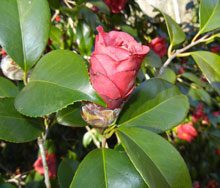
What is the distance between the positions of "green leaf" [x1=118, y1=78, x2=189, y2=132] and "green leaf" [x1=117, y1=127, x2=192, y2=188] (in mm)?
64

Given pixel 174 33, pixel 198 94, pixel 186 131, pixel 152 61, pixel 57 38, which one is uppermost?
pixel 174 33

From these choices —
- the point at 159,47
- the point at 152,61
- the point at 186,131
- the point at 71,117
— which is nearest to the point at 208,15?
the point at 152,61

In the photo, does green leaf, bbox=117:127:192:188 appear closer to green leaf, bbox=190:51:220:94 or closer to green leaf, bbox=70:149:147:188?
green leaf, bbox=70:149:147:188

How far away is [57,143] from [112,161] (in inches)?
58.1

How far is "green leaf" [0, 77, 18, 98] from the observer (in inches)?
27.2

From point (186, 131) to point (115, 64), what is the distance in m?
1.38

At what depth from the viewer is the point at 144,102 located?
71cm

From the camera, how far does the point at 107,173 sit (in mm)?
580

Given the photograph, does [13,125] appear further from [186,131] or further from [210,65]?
[186,131]

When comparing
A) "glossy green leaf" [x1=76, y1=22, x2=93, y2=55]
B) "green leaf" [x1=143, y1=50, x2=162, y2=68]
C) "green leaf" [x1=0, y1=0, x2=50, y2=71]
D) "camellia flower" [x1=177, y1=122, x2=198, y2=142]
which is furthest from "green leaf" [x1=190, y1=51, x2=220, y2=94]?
"camellia flower" [x1=177, y1=122, x2=198, y2=142]

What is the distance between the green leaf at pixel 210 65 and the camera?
2.46 ft

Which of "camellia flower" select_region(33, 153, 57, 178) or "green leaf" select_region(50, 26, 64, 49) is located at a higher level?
"green leaf" select_region(50, 26, 64, 49)

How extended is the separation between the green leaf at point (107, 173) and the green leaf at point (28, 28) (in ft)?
0.64

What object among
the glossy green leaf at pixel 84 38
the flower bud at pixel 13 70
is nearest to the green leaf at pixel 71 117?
the flower bud at pixel 13 70
